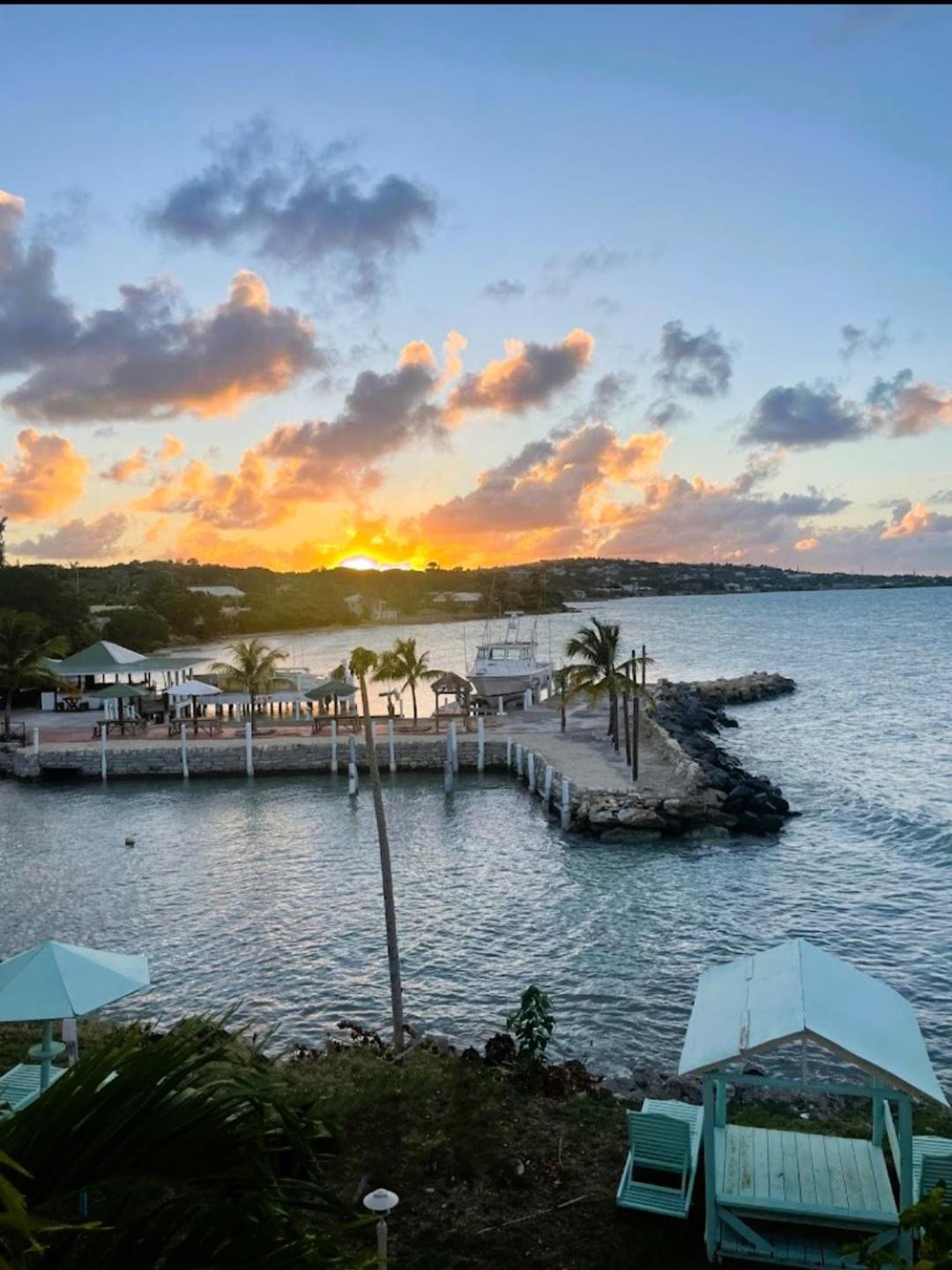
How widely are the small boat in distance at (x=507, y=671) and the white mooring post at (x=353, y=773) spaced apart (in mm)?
13436

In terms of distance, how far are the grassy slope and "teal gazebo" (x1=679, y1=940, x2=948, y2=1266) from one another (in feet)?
2.24

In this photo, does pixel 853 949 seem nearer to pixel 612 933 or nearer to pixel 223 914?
pixel 612 933

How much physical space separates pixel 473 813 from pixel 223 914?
1103 cm

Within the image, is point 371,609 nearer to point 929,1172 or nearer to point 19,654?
point 19,654

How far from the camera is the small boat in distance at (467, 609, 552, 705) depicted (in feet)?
166

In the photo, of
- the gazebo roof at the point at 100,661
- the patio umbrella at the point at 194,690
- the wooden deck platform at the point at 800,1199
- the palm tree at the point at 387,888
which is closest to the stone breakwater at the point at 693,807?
the palm tree at the point at 387,888

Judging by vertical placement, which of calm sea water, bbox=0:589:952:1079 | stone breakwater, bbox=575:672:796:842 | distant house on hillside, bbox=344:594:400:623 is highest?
distant house on hillside, bbox=344:594:400:623

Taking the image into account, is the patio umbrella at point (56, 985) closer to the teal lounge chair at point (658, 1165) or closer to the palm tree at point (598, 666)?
the teal lounge chair at point (658, 1165)

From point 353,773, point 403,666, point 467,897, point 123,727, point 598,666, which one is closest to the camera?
point 467,897

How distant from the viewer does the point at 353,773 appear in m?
33.3

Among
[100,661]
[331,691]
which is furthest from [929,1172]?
[100,661]

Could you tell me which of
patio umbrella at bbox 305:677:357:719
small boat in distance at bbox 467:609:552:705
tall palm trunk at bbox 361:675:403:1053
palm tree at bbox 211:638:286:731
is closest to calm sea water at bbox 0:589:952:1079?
tall palm trunk at bbox 361:675:403:1053

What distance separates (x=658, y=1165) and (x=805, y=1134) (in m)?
1.38

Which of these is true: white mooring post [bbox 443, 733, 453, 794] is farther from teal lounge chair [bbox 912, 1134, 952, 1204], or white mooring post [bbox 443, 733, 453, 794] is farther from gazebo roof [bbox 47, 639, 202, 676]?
teal lounge chair [bbox 912, 1134, 952, 1204]
